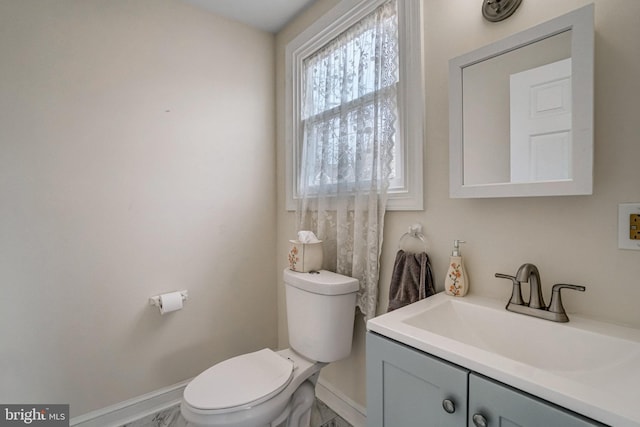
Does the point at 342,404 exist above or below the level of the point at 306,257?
below

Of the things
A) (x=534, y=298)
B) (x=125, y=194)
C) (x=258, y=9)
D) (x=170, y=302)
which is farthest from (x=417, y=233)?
(x=258, y=9)

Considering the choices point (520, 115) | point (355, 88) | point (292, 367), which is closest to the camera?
point (520, 115)

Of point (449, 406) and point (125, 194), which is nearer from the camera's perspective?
point (449, 406)

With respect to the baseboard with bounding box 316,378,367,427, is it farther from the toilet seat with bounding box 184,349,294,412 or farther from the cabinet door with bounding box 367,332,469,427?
the cabinet door with bounding box 367,332,469,427

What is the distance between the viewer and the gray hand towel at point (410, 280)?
1.18m

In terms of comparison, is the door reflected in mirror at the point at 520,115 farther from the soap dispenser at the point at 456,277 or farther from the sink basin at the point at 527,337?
the sink basin at the point at 527,337

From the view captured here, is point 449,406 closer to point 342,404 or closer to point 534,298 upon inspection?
point 534,298

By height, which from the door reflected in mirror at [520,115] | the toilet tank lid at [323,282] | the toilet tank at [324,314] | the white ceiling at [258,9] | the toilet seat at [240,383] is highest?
the white ceiling at [258,9]

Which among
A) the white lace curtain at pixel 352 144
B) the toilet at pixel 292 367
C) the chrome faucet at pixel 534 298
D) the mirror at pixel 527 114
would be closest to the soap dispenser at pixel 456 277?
the chrome faucet at pixel 534 298

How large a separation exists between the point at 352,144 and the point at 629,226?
3.51ft

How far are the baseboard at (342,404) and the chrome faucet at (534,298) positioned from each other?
3.35 ft

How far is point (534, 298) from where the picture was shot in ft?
2.95

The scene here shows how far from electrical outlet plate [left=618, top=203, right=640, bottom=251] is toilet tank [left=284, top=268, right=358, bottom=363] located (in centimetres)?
95

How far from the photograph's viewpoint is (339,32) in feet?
5.37
